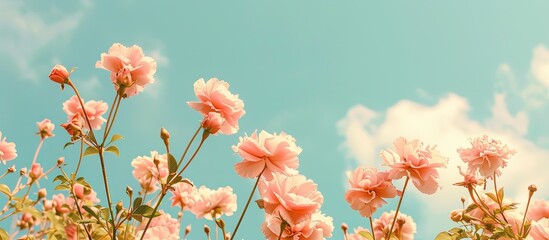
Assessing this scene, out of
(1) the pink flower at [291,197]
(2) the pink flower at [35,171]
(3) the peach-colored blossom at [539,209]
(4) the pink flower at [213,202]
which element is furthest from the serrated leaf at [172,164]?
(2) the pink flower at [35,171]

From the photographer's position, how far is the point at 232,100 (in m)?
2.13

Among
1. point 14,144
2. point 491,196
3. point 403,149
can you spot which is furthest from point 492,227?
point 14,144

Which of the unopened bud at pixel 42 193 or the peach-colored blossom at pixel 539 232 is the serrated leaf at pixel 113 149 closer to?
the peach-colored blossom at pixel 539 232

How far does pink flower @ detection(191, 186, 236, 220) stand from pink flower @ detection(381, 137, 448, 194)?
5.06 ft

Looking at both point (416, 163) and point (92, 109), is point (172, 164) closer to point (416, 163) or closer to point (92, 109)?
point (416, 163)

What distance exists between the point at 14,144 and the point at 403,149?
8.99 ft

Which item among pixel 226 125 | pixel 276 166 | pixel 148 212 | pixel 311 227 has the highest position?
pixel 226 125

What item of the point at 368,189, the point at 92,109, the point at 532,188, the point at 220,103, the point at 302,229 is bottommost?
the point at 302,229

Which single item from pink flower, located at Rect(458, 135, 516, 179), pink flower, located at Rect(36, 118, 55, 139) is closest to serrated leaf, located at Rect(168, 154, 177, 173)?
Answer: pink flower, located at Rect(458, 135, 516, 179)

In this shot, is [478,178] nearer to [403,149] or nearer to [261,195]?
[403,149]

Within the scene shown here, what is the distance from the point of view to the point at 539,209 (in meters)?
2.95

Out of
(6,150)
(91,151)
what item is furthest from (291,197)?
(6,150)

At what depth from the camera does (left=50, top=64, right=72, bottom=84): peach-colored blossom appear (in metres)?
2.22

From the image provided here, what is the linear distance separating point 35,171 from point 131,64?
2.25m
